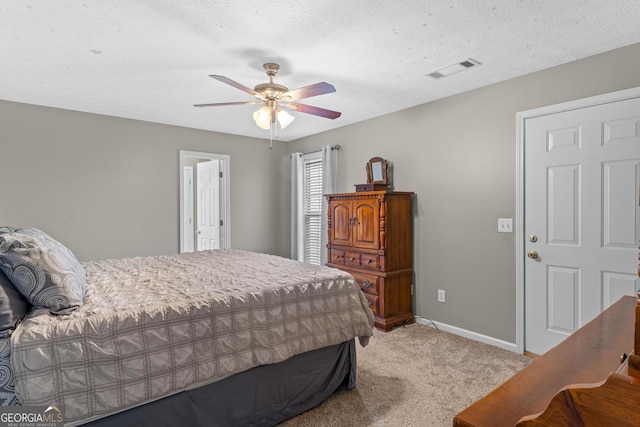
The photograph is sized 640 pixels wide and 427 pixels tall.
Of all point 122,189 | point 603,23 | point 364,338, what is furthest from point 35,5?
point 603,23

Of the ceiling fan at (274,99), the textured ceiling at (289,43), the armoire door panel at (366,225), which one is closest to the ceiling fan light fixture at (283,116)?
the ceiling fan at (274,99)

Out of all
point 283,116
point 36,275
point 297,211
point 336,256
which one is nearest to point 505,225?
point 336,256

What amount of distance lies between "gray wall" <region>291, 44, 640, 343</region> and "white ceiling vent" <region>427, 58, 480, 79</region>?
54cm

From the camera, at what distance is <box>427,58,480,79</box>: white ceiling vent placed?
2742 mm

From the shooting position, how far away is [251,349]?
1902 millimetres

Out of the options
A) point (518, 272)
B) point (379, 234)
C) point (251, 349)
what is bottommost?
point (251, 349)

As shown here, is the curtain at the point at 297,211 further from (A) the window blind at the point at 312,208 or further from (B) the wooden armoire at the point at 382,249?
(B) the wooden armoire at the point at 382,249

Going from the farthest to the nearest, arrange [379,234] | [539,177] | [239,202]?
[239,202]
[379,234]
[539,177]

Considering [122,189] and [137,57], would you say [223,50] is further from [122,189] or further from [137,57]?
[122,189]

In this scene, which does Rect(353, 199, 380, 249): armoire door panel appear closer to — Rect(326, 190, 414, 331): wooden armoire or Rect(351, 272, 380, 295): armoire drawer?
Rect(326, 190, 414, 331): wooden armoire

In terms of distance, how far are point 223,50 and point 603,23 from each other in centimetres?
254

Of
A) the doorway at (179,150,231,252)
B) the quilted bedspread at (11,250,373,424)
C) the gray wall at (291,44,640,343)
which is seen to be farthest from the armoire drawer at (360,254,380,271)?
the doorway at (179,150,231,252)

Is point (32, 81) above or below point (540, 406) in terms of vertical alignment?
above

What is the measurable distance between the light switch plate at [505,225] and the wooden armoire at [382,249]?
976 millimetres
